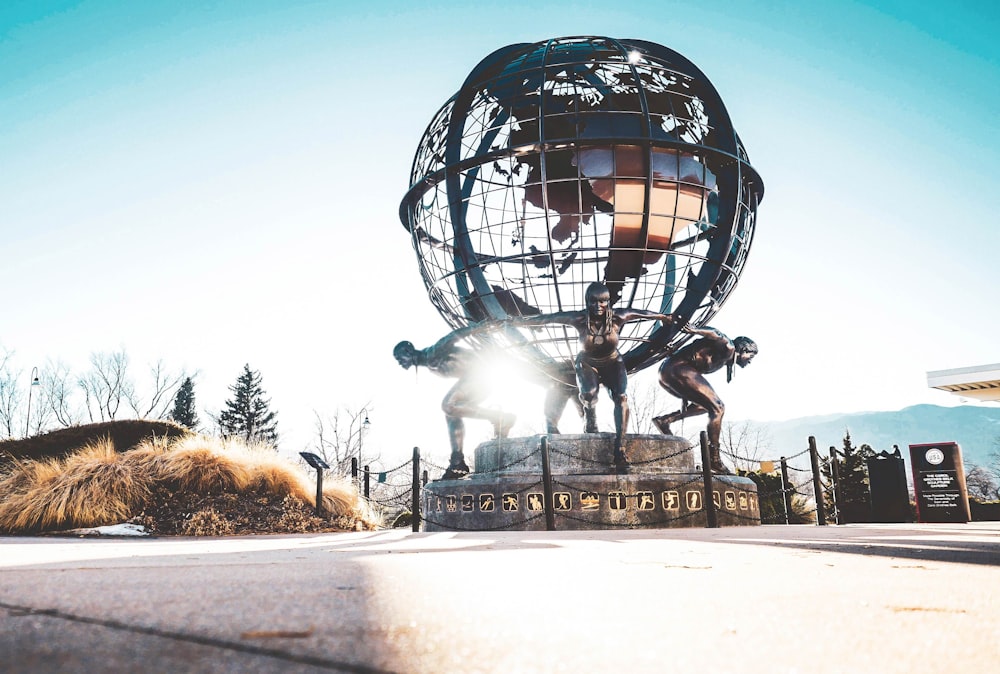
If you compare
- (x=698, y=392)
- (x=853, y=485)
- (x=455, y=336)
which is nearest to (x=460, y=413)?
(x=455, y=336)

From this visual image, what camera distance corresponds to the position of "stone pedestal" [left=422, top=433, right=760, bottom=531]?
751 centimetres

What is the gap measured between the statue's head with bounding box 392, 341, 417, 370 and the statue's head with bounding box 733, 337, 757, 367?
494 centimetres

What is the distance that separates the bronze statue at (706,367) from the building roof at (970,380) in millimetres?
16234

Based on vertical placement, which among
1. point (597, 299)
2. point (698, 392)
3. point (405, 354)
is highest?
point (597, 299)

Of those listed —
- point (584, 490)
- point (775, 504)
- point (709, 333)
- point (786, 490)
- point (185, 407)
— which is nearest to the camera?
point (584, 490)

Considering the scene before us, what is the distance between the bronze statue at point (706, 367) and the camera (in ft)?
29.4

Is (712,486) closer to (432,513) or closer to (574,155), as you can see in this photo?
(432,513)

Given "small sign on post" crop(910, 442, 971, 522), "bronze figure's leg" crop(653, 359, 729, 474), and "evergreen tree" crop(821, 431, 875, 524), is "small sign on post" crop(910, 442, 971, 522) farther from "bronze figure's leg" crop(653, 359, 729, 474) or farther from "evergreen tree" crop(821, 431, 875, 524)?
"bronze figure's leg" crop(653, 359, 729, 474)

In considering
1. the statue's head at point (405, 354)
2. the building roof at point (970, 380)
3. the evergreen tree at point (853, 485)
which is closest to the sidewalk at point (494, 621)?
the statue's head at point (405, 354)

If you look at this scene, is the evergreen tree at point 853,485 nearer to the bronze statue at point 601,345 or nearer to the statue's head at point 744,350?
the statue's head at point 744,350

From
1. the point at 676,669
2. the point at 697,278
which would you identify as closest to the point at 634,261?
the point at 697,278

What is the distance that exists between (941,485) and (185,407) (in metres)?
37.2

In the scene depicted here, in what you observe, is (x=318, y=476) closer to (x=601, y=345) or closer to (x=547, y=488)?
(x=547, y=488)

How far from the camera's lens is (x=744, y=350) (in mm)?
9172
